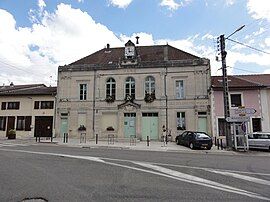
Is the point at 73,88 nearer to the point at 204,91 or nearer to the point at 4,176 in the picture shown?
the point at 204,91

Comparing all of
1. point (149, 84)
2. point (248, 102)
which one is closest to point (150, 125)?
point (149, 84)

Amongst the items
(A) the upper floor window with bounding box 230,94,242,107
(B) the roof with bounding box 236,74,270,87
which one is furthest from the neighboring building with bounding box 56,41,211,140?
(B) the roof with bounding box 236,74,270,87

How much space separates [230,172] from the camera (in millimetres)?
9281

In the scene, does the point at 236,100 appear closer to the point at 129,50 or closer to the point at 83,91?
the point at 129,50

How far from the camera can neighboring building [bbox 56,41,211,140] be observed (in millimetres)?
27953

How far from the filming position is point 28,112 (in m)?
30.9

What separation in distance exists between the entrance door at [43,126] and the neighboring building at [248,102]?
1820 centimetres

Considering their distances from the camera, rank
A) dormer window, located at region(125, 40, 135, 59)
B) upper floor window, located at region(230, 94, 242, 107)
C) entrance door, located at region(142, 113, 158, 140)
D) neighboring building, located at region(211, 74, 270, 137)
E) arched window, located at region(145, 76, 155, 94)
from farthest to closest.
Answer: dormer window, located at region(125, 40, 135, 59) < arched window, located at region(145, 76, 155, 94) < entrance door, located at region(142, 113, 158, 140) < upper floor window, located at region(230, 94, 242, 107) < neighboring building, located at region(211, 74, 270, 137)

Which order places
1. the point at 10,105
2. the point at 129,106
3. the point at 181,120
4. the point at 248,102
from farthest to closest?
1. the point at 10,105
2. the point at 129,106
3. the point at 181,120
4. the point at 248,102

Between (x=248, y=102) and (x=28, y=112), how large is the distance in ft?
80.5

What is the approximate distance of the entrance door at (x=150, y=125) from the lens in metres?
28.2

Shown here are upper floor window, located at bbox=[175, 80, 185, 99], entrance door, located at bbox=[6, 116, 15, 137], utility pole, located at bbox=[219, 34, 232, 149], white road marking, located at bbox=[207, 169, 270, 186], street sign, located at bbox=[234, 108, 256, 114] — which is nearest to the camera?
white road marking, located at bbox=[207, 169, 270, 186]

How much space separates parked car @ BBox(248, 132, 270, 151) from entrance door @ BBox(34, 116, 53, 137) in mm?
21151

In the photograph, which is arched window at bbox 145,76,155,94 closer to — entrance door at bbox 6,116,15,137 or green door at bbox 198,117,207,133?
green door at bbox 198,117,207,133
